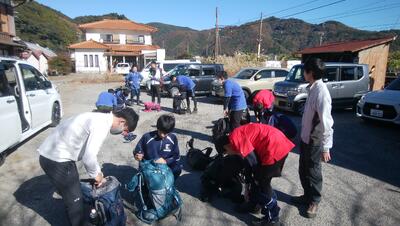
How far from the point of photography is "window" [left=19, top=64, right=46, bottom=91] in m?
6.14

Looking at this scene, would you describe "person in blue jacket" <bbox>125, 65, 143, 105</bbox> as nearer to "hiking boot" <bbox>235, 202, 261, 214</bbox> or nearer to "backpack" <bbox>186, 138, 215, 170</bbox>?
"backpack" <bbox>186, 138, 215, 170</bbox>

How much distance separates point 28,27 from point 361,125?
70341 mm

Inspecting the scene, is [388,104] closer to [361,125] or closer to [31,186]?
[361,125]

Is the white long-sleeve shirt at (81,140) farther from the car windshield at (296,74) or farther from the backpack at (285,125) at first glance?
the car windshield at (296,74)

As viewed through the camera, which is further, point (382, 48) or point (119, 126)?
point (382, 48)

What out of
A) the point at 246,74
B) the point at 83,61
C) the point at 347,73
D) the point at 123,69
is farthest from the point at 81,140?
the point at 83,61

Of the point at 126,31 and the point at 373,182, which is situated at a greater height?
the point at 126,31

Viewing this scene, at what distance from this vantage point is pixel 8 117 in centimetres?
488

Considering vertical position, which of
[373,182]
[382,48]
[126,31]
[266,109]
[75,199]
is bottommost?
[373,182]

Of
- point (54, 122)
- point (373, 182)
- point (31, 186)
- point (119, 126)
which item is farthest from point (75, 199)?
point (54, 122)

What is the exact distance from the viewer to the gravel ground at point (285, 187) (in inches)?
143

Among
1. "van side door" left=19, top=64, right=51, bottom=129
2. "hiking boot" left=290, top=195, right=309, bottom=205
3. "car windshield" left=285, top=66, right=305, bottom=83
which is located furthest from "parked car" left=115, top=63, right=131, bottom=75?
"hiking boot" left=290, top=195, right=309, bottom=205

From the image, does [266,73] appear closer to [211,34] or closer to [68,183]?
[68,183]

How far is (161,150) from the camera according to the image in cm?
381
